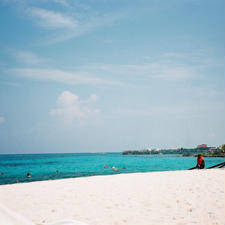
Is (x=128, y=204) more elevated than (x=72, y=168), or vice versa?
A: (x=128, y=204)

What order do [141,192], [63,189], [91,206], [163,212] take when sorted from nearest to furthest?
[163,212]
[91,206]
[141,192]
[63,189]

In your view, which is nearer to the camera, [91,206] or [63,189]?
[91,206]

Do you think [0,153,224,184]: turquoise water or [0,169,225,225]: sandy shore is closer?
[0,169,225,225]: sandy shore

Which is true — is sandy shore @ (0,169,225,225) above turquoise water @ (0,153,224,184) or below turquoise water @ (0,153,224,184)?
above

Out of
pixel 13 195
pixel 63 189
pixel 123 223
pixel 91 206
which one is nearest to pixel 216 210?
pixel 123 223

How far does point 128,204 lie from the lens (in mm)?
6922

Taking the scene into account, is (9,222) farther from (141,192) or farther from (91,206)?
(141,192)

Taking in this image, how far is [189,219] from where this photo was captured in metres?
5.52

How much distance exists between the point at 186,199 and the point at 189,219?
6.70 ft

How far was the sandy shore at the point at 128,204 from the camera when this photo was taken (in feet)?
18.3

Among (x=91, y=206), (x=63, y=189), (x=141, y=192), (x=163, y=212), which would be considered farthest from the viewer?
(x=63, y=189)

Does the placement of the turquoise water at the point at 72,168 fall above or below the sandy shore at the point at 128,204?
below

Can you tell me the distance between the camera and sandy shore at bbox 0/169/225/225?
18.3 feet

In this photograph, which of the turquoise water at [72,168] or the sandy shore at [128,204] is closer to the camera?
the sandy shore at [128,204]
